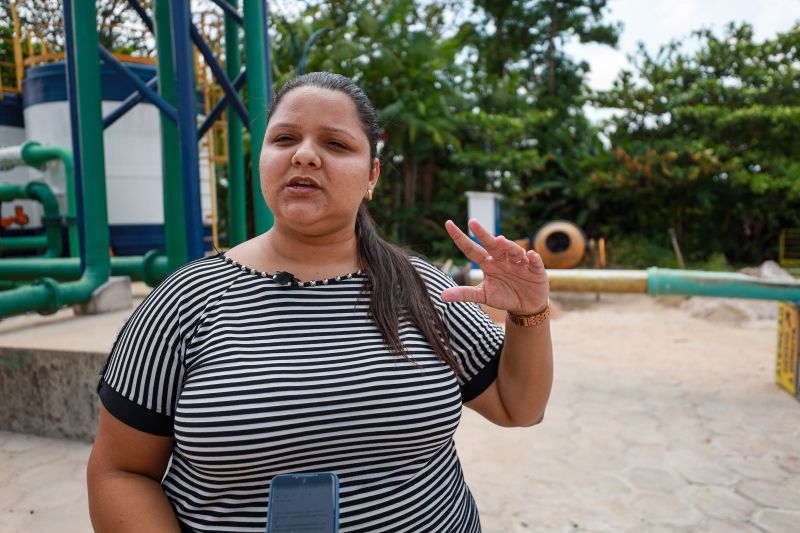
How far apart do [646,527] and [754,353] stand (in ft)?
12.7

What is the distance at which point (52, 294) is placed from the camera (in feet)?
A: 12.0

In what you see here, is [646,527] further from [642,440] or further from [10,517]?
[10,517]

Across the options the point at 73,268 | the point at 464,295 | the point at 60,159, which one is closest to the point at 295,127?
the point at 464,295

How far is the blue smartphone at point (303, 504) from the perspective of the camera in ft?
2.63

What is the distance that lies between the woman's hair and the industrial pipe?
9.32 ft

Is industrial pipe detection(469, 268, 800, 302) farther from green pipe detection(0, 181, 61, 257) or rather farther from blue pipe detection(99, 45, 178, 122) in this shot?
green pipe detection(0, 181, 61, 257)

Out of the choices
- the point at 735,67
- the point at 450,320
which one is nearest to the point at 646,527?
the point at 450,320

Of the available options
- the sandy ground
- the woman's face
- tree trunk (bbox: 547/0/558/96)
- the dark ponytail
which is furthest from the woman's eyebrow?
tree trunk (bbox: 547/0/558/96)

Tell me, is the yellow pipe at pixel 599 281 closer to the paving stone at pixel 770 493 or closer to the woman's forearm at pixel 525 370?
the paving stone at pixel 770 493

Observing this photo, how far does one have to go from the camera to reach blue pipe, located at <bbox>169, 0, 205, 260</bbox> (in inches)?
113

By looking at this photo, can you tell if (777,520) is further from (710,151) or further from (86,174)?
(710,151)

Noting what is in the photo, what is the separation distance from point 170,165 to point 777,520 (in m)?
3.58

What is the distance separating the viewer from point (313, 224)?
1166mm

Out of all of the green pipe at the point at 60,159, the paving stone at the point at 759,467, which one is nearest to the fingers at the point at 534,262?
the paving stone at the point at 759,467
